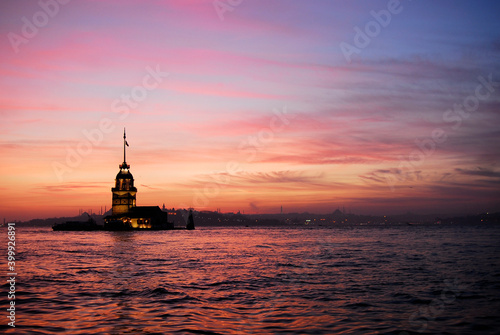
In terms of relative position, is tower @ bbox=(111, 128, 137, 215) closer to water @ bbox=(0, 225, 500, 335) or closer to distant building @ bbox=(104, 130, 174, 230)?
distant building @ bbox=(104, 130, 174, 230)

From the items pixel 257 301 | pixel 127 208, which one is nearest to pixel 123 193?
pixel 127 208

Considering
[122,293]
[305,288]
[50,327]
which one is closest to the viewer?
[50,327]

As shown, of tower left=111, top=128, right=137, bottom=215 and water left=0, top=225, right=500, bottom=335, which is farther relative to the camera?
tower left=111, top=128, right=137, bottom=215

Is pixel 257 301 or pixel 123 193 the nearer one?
pixel 257 301

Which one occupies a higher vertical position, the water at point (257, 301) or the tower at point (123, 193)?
the tower at point (123, 193)

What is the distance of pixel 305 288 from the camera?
24719 millimetres

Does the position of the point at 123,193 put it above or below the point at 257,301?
above

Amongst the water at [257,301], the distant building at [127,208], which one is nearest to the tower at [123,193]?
the distant building at [127,208]

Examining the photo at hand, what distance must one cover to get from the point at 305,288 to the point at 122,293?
9.75m

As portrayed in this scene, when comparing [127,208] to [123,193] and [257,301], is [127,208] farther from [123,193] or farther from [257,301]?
[257,301]

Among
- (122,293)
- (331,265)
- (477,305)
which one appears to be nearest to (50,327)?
(122,293)

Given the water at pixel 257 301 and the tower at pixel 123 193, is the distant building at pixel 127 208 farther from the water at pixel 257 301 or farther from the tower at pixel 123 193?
the water at pixel 257 301

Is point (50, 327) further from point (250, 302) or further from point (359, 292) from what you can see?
point (359, 292)

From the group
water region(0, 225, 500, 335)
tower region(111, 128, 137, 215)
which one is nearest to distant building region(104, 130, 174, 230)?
tower region(111, 128, 137, 215)
